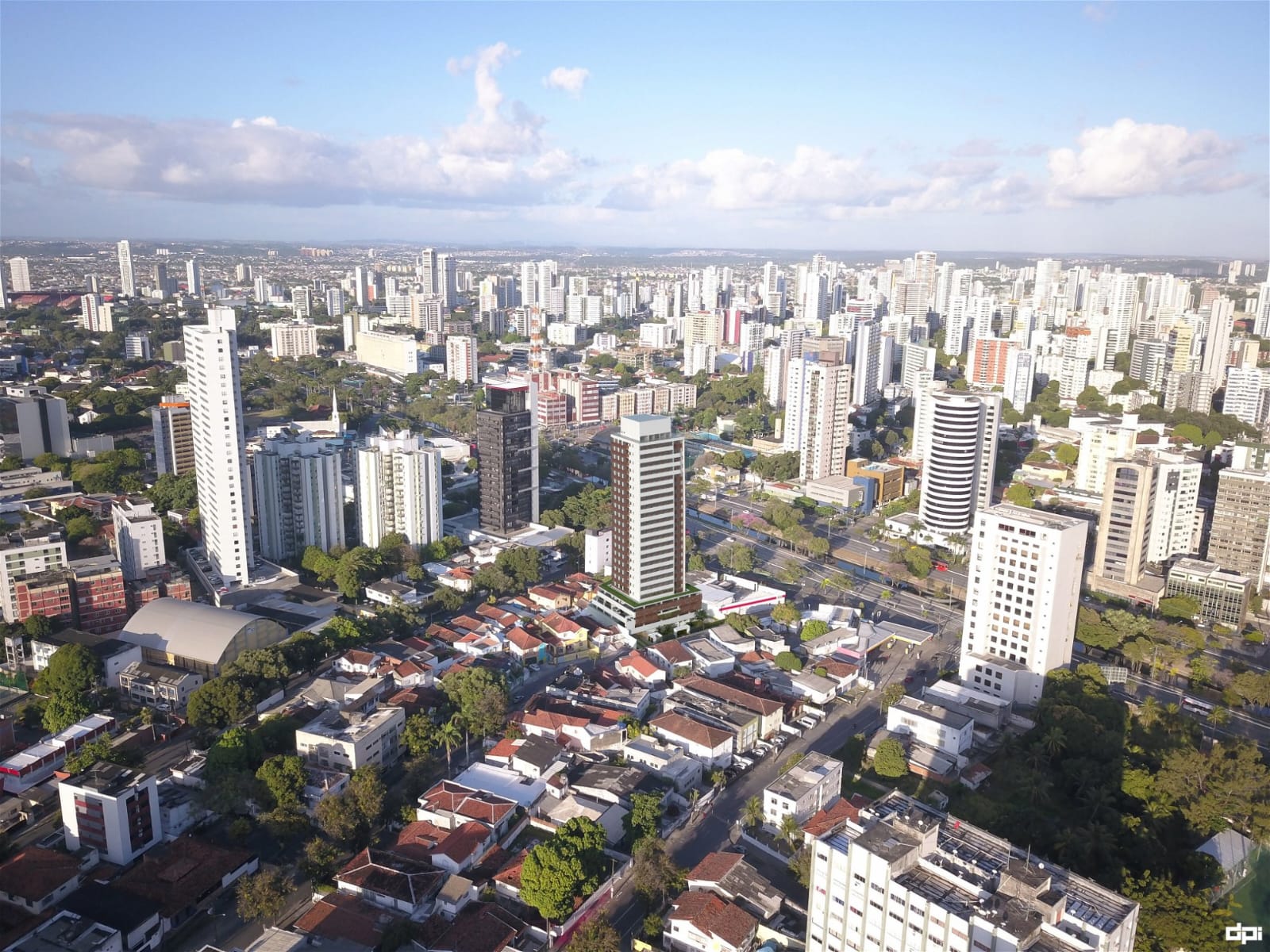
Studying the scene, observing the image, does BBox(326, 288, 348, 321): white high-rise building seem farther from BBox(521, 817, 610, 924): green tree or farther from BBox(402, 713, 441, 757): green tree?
BBox(521, 817, 610, 924): green tree

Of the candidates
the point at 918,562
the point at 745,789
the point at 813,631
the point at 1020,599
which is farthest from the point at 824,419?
the point at 745,789

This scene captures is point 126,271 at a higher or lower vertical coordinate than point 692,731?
higher

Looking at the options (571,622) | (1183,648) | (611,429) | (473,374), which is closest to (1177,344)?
(611,429)

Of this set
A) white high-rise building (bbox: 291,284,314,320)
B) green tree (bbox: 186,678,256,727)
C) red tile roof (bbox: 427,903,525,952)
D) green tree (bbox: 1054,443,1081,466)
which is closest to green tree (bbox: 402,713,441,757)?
green tree (bbox: 186,678,256,727)

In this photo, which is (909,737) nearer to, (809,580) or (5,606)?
(809,580)

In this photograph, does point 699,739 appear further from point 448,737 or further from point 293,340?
point 293,340

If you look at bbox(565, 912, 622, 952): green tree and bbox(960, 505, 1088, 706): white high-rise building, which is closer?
bbox(565, 912, 622, 952): green tree
